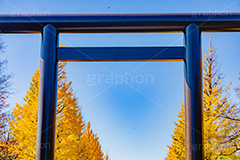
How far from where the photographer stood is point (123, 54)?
7.40 m

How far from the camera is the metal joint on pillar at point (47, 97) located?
7090 millimetres

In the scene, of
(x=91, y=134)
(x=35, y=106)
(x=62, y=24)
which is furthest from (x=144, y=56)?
(x=91, y=134)

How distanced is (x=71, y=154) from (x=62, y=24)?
6937 mm

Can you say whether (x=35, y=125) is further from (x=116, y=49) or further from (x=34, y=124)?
(x=116, y=49)

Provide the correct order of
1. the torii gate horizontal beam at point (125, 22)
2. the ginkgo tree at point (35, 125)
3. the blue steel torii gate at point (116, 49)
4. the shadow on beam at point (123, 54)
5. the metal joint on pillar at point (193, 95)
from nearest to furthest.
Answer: the metal joint on pillar at point (193, 95) < the blue steel torii gate at point (116, 49) < the shadow on beam at point (123, 54) < the torii gate horizontal beam at point (125, 22) < the ginkgo tree at point (35, 125)

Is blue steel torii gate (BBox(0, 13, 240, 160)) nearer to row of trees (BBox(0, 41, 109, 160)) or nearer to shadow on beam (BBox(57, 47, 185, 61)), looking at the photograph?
shadow on beam (BBox(57, 47, 185, 61))

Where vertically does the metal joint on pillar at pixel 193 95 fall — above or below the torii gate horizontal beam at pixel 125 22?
below

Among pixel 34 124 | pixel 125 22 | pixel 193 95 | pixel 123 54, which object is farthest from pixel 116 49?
pixel 34 124

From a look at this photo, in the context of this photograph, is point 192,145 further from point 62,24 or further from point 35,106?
point 35,106

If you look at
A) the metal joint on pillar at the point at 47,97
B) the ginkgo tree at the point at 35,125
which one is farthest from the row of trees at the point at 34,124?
the metal joint on pillar at the point at 47,97

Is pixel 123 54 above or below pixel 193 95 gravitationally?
above

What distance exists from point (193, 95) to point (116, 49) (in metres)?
1.92

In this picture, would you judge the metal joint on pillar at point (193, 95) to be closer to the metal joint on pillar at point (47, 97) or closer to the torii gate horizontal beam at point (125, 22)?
the torii gate horizontal beam at point (125, 22)

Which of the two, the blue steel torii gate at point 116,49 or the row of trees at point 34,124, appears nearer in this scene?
the blue steel torii gate at point 116,49
